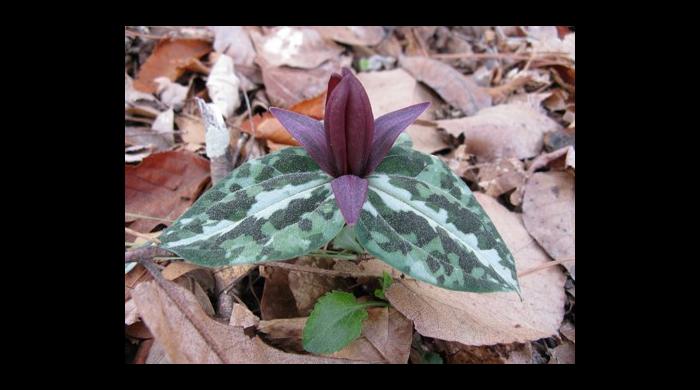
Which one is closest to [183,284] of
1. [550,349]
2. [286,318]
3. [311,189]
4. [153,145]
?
[286,318]

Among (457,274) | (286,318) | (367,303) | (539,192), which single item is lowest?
(286,318)

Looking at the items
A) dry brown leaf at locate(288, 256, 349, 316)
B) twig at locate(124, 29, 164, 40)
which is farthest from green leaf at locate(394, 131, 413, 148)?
twig at locate(124, 29, 164, 40)

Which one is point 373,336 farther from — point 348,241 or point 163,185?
point 163,185

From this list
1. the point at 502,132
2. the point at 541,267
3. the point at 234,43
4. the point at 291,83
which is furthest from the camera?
the point at 234,43

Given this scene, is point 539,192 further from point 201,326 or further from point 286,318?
point 201,326

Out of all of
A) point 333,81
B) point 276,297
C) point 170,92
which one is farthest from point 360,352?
point 170,92

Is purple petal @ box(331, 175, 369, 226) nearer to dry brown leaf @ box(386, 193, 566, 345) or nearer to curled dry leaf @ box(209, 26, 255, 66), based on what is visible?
dry brown leaf @ box(386, 193, 566, 345)

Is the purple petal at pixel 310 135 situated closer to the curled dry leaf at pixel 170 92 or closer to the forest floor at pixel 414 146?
the forest floor at pixel 414 146
